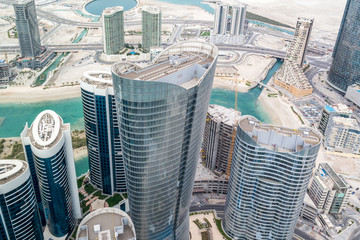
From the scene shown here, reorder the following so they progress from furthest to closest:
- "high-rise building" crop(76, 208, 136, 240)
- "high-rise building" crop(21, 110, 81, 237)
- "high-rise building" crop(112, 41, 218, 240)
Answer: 1. "high-rise building" crop(21, 110, 81, 237)
2. "high-rise building" crop(76, 208, 136, 240)
3. "high-rise building" crop(112, 41, 218, 240)

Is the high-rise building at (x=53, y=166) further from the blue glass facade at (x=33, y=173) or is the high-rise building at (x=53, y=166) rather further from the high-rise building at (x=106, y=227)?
the high-rise building at (x=106, y=227)

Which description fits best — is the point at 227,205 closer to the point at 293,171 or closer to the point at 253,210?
the point at 253,210

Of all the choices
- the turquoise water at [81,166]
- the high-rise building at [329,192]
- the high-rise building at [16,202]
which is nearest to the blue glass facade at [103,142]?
Answer: the turquoise water at [81,166]

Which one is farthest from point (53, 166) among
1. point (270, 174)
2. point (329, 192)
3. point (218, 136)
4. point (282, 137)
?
point (329, 192)

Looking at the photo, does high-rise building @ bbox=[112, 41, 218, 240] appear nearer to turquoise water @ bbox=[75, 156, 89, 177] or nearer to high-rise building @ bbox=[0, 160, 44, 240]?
high-rise building @ bbox=[0, 160, 44, 240]

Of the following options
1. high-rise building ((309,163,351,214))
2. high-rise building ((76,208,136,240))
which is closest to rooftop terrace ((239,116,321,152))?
high-rise building ((309,163,351,214))

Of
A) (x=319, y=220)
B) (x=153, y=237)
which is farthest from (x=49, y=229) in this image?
(x=319, y=220)

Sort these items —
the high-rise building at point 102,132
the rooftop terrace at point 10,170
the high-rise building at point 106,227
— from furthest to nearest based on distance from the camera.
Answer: the high-rise building at point 102,132 < the rooftop terrace at point 10,170 < the high-rise building at point 106,227
